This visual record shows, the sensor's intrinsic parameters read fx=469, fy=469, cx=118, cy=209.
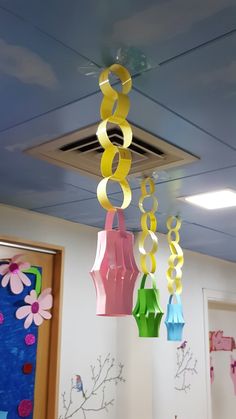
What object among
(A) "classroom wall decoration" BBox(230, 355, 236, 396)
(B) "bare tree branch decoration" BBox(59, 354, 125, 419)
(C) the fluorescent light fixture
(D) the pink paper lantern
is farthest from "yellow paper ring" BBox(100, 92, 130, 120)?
(A) "classroom wall decoration" BBox(230, 355, 236, 396)

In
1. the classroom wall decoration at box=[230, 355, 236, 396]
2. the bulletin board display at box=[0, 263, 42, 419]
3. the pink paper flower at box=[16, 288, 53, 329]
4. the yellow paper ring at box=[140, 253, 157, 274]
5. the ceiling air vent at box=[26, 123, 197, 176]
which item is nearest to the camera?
the yellow paper ring at box=[140, 253, 157, 274]

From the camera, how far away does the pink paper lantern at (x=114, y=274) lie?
873mm

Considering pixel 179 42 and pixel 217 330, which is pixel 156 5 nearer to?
pixel 179 42

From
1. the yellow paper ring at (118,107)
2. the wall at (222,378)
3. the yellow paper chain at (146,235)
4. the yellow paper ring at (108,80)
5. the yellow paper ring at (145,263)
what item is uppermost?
the yellow paper ring at (108,80)

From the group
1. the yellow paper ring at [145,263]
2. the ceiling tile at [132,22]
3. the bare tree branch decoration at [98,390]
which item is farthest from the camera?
the bare tree branch decoration at [98,390]

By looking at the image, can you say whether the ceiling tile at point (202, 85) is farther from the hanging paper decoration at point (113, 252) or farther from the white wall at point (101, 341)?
the white wall at point (101, 341)

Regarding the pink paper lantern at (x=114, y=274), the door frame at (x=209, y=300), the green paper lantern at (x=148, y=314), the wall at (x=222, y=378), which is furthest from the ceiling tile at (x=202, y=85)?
the wall at (x=222, y=378)

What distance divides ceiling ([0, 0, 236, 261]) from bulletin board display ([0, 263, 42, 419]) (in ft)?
2.35

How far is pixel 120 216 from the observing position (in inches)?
38.7

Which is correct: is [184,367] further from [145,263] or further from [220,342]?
[145,263]

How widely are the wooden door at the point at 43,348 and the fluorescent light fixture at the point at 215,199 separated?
0.79 m

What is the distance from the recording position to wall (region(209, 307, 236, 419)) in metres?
3.79

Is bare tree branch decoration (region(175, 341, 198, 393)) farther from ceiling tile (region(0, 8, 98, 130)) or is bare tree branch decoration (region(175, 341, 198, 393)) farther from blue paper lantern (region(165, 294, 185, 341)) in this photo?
ceiling tile (region(0, 8, 98, 130))

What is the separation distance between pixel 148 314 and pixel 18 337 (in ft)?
3.95
